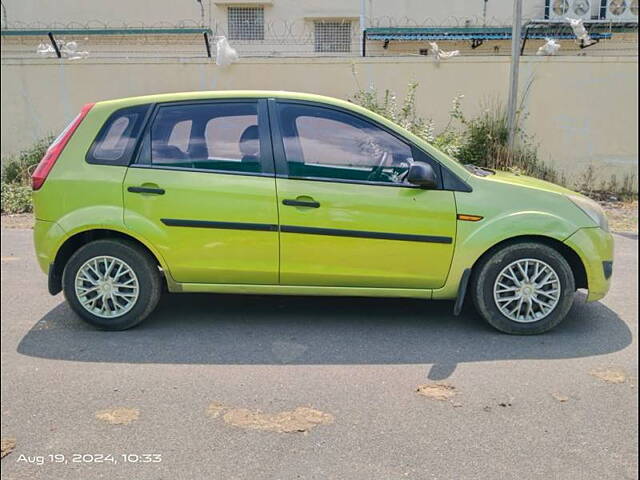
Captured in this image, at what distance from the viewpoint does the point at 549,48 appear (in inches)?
388

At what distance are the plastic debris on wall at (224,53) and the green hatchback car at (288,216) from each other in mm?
3927

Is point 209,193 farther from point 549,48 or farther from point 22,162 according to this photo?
point 549,48

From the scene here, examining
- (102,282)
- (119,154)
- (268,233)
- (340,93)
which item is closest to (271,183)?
(268,233)

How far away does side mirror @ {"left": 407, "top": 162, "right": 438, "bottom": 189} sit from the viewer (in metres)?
4.02

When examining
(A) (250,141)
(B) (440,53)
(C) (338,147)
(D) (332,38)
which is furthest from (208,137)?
(B) (440,53)

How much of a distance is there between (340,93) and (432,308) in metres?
6.23

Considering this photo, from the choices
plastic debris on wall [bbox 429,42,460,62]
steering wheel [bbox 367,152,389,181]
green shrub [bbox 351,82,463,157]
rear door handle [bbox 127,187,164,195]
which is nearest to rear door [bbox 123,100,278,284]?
rear door handle [bbox 127,187,164,195]

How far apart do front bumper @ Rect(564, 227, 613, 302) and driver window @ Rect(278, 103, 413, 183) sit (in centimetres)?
135

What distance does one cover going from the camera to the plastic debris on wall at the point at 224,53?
8.12m

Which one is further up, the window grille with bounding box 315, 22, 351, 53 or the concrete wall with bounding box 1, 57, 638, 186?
the window grille with bounding box 315, 22, 351, 53

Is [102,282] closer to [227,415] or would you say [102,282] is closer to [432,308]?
[227,415]

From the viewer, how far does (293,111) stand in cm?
427

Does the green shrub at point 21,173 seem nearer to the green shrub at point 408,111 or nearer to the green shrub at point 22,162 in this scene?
the green shrub at point 22,162

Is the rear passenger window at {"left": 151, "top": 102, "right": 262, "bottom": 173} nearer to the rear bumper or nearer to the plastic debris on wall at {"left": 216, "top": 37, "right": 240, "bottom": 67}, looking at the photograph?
the rear bumper
